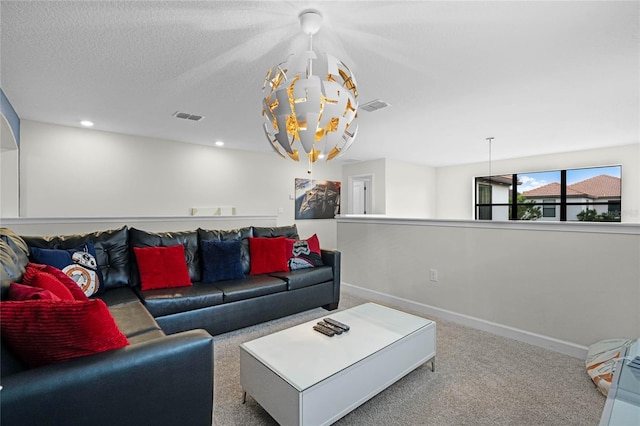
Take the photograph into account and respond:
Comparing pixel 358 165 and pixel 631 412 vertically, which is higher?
pixel 358 165

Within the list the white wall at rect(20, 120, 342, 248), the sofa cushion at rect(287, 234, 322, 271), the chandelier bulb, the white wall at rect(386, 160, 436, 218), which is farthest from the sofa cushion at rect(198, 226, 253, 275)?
the white wall at rect(386, 160, 436, 218)

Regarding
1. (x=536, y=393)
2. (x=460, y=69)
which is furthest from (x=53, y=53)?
(x=536, y=393)

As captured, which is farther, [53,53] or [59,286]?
[53,53]

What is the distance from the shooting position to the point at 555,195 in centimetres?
609

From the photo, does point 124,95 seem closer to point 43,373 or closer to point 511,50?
point 43,373

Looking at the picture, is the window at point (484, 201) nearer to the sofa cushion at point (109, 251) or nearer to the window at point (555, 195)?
the window at point (555, 195)

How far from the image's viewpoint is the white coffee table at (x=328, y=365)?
1.46 meters

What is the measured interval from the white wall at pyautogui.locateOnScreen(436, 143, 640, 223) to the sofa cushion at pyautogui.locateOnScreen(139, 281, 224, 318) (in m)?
6.39

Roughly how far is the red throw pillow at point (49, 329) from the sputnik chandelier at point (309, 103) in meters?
1.22

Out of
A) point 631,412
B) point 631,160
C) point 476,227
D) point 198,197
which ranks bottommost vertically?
point 631,412

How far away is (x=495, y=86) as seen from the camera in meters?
2.81

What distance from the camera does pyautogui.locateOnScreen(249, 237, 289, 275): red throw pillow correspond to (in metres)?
3.46

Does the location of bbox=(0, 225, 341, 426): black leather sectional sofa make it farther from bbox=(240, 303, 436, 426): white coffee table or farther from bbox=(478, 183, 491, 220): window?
bbox=(478, 183, 491, 220): window

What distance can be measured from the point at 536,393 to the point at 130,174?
528 centimetres
